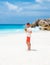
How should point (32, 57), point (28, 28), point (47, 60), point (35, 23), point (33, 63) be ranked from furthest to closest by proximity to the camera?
point (35, 23)
point (28, 28)
point (32, 57)
point (47, 60)
point (33, 63)

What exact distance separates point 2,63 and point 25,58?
1.12m

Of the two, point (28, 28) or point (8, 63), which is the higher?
point (28, 28)

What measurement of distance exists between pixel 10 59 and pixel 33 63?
101 cm

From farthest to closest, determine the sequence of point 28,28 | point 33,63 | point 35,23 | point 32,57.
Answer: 1. point 35,23
2. point 28,28
3. point 32,57
4. point 33,63

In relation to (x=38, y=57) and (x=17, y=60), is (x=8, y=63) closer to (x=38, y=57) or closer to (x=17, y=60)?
(x=17, y=60)

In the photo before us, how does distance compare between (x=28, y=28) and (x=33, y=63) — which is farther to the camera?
(x=28, y=28)

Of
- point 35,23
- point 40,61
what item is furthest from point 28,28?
point 35,23

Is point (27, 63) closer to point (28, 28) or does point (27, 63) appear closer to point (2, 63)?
point (2, 63)

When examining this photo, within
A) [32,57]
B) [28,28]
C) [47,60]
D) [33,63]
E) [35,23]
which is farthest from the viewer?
[35,23]

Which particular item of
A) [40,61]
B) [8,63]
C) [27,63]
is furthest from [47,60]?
[8,63]

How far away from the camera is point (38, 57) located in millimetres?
8523

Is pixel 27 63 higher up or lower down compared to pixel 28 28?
lower down

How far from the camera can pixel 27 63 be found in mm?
7465

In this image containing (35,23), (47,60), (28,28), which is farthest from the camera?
(35,23)
